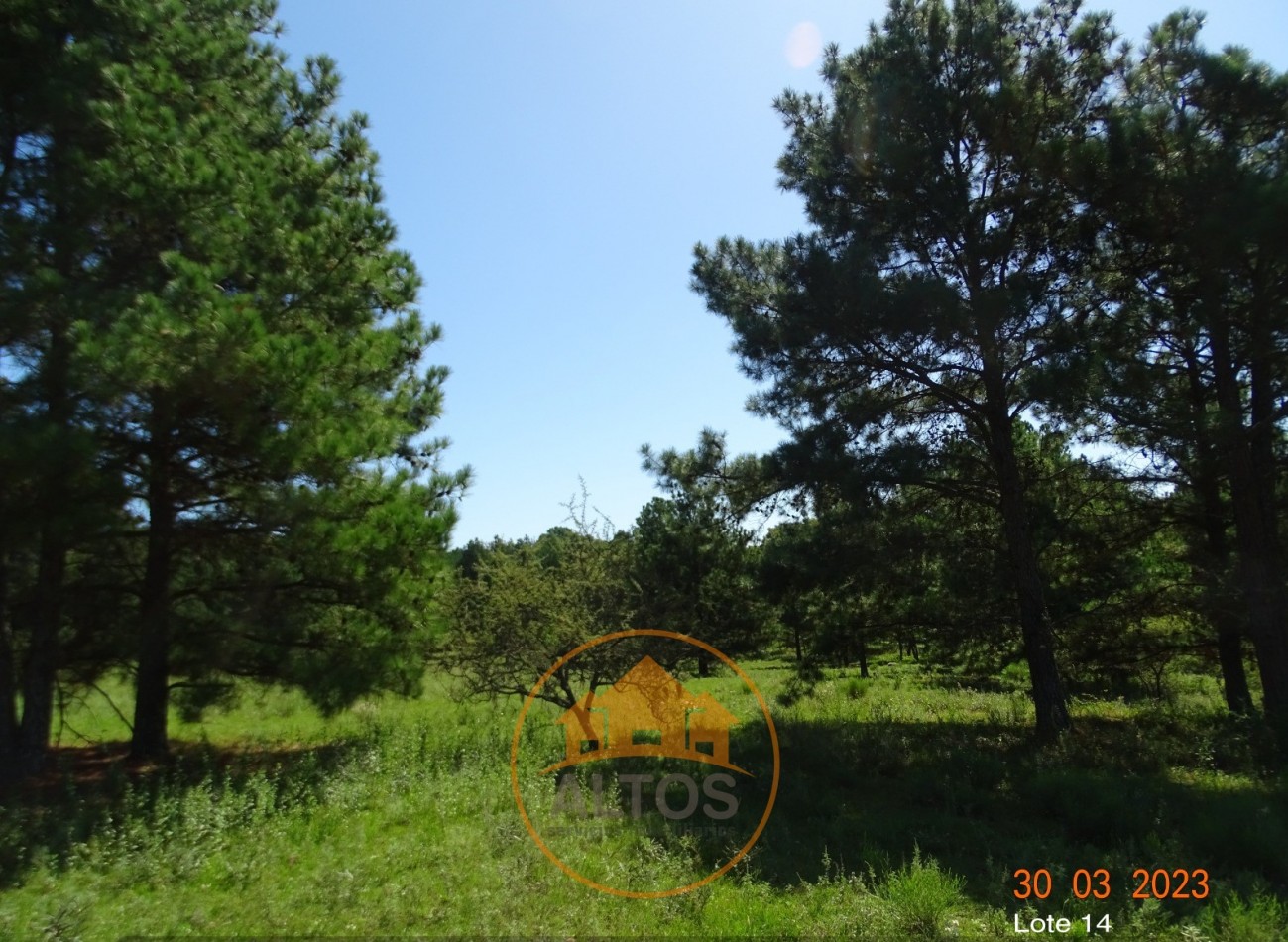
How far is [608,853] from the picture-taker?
6113mm

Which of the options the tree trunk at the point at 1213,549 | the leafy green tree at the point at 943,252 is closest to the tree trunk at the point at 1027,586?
the leafy green tree at the point at 943,252

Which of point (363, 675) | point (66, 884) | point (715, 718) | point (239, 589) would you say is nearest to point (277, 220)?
point (239, 589)

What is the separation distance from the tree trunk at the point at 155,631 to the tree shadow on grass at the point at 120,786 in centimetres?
31

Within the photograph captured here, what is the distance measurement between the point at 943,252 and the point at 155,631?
11.5 metres

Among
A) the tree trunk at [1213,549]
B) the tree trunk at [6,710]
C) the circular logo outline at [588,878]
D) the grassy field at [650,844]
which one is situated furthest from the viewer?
the tree trunk at [1213,549]

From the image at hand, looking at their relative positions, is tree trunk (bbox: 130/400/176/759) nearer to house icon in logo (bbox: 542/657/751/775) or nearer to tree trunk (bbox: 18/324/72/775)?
tree trunk (bbox: 18/324/72/775)

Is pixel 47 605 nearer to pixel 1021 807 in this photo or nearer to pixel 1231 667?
pixel 1021 807

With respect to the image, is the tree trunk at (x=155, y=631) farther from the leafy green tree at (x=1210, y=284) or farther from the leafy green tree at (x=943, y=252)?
the leafy green tree at (x=1210, y=284)

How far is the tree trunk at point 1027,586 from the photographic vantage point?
32.5 ft

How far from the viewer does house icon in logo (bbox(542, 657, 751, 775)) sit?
960 cm

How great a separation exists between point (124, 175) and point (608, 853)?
Result: 775cm

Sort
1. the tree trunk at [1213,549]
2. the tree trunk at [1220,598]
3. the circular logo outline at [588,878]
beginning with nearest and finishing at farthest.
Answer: the circular logo outline at [588,878]
the tree trunk at [1213,549]
the tree trunk at [1220,598]

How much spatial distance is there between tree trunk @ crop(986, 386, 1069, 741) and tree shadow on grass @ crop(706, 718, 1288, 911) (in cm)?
48

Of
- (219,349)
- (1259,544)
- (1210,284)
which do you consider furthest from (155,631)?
(1259,544)
